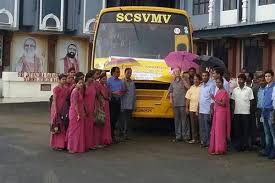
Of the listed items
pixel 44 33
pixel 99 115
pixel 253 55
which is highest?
pixel 44 33

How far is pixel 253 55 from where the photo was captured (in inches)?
1025

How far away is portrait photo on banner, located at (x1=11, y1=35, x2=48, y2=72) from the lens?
2927 cm

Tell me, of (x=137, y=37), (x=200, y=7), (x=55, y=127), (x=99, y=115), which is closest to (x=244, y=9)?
(x=200, y=7)

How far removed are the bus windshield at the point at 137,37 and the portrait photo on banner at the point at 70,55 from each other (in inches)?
643

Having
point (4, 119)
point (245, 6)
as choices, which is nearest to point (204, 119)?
point (4, 119)

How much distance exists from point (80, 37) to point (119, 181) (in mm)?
22700

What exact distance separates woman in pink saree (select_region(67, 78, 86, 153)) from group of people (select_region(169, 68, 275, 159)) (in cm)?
266

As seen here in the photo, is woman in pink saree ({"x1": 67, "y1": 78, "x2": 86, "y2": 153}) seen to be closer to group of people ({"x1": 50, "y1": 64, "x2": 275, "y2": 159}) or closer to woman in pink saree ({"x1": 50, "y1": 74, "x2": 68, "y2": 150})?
group of people ({"x1": 50, "y1": 64, "x2": 275, "y2": 159})

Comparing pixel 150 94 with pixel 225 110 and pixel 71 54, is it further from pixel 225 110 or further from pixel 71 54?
pixel 71 54

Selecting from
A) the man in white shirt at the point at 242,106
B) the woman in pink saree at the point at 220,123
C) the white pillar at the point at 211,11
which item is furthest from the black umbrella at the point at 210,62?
the white pillar at the point at 211,11

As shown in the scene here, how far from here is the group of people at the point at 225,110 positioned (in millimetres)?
10656

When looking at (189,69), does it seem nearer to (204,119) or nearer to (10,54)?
(204,119)

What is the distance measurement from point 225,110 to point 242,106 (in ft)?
1.43

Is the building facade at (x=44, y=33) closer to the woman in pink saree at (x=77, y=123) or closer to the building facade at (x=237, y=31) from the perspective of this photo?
the building facade at (x=237, y=31)
